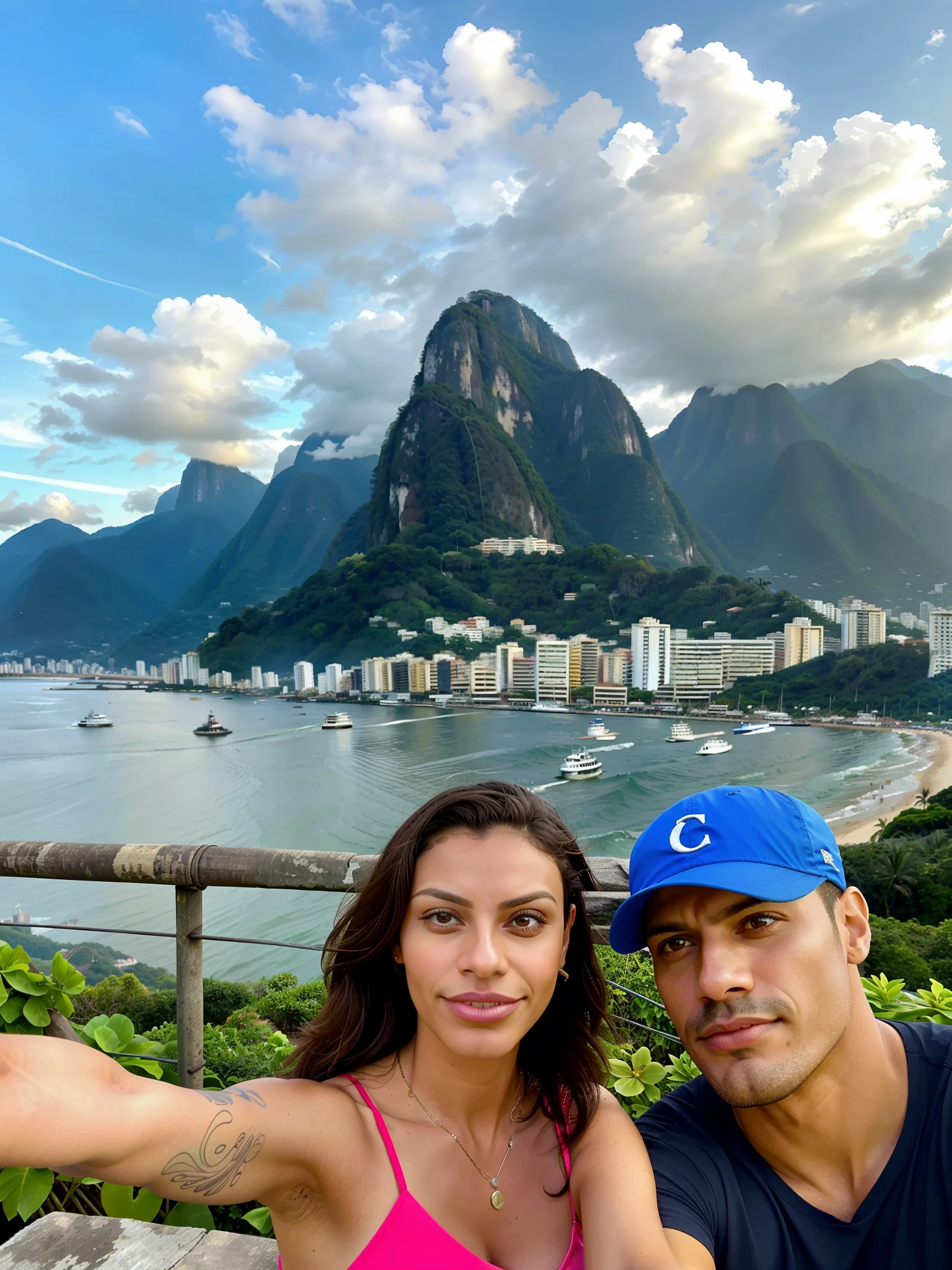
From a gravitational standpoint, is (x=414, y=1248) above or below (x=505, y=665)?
above

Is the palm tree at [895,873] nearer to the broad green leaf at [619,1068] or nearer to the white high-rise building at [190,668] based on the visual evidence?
Answer: the broad green leaf at [619,1068]

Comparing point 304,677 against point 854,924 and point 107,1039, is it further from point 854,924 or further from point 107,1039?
point 854,924

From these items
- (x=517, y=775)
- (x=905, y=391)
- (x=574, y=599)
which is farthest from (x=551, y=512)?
(x=905, y=391)

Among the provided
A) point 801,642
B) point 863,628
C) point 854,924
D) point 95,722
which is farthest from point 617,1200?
point 863,628

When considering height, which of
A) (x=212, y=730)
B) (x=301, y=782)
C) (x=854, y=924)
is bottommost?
(x=301, y=782)

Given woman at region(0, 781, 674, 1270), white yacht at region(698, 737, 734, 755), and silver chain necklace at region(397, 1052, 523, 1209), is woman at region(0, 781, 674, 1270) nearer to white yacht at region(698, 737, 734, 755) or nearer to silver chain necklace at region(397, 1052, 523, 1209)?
silver chain necklace at region(397, 1052, 523, 1209)

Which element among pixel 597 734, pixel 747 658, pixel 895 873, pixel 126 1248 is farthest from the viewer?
pixel 747 658
